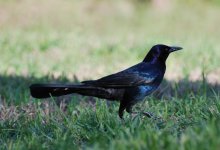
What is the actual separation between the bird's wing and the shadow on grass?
927 mm

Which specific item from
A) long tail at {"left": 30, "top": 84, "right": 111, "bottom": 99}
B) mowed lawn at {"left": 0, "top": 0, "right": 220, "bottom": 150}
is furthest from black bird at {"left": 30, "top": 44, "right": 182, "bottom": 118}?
mowed lawn at {"left": 0, "top": 0, "right": 220, "bottom": 150}

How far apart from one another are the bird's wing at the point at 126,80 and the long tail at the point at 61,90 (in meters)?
0.06

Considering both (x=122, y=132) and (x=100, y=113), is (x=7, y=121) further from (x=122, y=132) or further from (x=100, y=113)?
(x=122, y=132)

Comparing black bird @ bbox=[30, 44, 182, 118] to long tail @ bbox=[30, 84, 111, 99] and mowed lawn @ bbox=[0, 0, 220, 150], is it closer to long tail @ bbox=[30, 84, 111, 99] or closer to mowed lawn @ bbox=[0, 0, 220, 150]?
long tail @ bbox=[30, 84, 111, 99]

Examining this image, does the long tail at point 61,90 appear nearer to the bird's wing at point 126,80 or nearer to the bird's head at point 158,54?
the bird's wing at point 126,80

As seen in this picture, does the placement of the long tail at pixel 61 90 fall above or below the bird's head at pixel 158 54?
below

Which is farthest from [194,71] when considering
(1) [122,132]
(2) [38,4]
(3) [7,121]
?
(2) [38,4]

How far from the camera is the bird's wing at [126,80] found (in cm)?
579

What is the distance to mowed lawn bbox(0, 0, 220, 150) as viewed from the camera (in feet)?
15.9

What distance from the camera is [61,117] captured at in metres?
6.09

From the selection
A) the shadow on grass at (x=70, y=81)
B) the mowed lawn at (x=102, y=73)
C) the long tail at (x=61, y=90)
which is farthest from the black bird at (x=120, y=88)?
the shadow on grass at (x=70, y=81)

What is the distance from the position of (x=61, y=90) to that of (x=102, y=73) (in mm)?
3688

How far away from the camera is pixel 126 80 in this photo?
5832 millimetres

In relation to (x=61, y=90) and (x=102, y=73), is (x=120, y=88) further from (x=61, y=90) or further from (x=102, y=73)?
(x=102, y=73)
